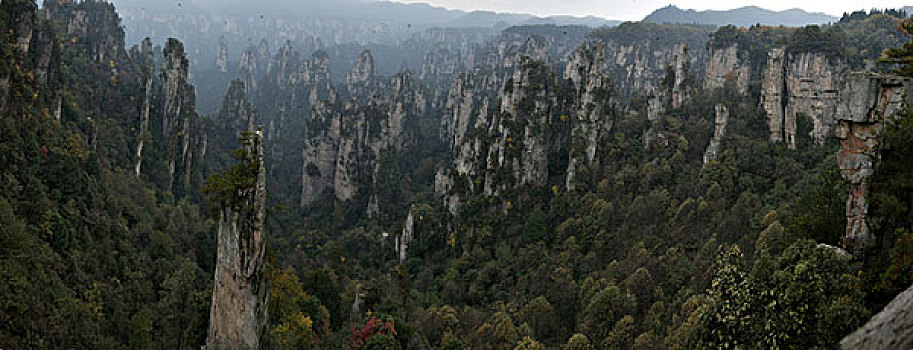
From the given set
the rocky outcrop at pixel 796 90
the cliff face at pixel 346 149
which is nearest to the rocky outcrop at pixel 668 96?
the rocky outcrop at pixel 796 90

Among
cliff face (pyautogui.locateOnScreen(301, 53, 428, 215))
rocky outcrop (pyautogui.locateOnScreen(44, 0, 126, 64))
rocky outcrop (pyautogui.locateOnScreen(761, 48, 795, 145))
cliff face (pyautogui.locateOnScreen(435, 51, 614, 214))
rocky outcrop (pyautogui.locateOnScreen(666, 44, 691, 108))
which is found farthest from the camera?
cliff face (pyautogui.locateOnScreen(301, 53, 428, 215))

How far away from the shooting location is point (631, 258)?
37031 mm

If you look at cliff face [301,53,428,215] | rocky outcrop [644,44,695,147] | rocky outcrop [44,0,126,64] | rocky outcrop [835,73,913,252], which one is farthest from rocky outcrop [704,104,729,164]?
rocky outcrop [44,0,126,64]

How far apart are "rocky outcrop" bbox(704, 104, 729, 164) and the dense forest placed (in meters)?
0.52

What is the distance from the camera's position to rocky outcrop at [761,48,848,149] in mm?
42031

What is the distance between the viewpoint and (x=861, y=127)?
16266 mm

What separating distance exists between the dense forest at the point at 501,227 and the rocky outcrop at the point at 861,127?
1.06 ft

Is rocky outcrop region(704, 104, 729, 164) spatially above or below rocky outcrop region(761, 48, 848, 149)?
below

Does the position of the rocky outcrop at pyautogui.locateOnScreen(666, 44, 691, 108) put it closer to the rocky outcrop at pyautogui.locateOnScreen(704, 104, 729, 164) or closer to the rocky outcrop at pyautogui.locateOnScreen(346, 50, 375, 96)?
the rocky outcrop at pyautogui.locateOnScreen(704, 104, 729, 164)

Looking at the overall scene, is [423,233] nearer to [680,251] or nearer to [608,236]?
[608,236]

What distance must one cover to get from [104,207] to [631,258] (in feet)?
107

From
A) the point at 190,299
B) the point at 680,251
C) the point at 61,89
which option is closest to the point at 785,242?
the point at 680,251

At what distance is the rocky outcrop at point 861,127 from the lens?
1584 centimetres

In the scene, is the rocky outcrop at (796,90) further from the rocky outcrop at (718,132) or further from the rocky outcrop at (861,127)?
the rocky outcrop at (861,127)
